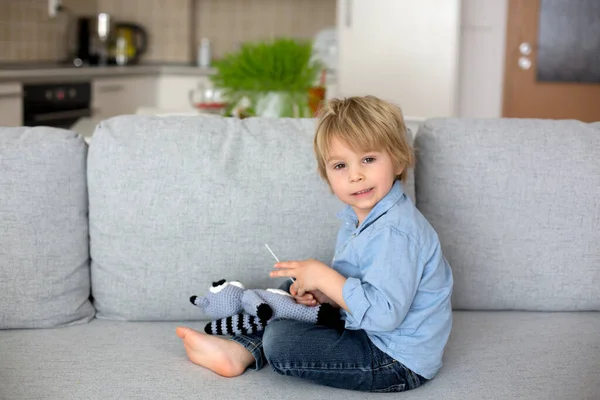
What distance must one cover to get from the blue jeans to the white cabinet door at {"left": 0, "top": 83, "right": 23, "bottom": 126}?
260cm

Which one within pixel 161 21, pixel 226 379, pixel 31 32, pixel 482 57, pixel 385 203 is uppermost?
pixel 161 21

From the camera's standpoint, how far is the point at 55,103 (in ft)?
14.0

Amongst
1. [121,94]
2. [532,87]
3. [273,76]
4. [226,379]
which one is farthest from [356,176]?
[121,94]

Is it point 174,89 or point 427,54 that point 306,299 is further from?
point 174,89

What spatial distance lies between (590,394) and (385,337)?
417 millimetres

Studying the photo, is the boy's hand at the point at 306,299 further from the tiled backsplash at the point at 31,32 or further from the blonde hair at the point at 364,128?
the tiled backsplash at the point at 31,32

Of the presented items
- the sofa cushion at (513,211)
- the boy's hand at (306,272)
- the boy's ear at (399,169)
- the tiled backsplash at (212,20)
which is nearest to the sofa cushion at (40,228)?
the boy's hand at (306,272)

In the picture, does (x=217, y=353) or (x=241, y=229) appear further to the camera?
(x=241, y=229)

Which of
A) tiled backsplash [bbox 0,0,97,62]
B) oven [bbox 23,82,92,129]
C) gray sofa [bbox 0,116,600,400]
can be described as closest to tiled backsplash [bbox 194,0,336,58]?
tiled backsplash [bbox 0,0,97,62]

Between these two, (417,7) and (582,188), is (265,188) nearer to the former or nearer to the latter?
(582,188)

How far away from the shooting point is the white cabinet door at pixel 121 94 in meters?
4.78

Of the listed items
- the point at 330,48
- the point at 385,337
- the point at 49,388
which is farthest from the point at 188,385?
the point at 330,48

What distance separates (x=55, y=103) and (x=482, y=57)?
2.40 metres

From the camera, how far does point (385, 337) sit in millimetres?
1618
